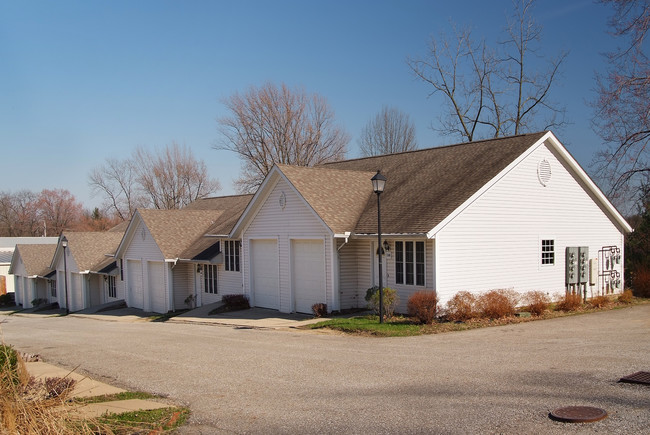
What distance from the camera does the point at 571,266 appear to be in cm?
2130

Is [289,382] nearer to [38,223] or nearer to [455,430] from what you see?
[455,430]

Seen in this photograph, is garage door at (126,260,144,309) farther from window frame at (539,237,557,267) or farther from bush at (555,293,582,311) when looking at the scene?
bush at (555,293,582,311)

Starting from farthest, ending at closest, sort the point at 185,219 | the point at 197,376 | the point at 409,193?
the point at 185,219 < the point at 409,193 < the point at 197,376

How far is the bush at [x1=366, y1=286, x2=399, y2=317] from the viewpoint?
17.8 metres

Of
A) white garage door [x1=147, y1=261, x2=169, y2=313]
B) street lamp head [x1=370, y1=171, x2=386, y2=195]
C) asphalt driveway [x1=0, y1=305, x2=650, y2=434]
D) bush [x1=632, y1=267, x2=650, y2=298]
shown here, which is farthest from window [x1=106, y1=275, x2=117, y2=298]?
bush [x1=632, y1=267, x2=650, y2=298]

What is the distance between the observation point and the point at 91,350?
50.3ft

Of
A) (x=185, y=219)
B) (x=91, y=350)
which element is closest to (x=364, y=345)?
(x=91, y=350)

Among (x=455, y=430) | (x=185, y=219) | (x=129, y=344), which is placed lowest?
(x=129, y=344)

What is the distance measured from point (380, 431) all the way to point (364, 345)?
6806 millimetres

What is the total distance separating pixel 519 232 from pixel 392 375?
11410 millimetres

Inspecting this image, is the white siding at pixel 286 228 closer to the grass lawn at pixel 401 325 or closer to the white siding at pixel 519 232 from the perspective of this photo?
the grass lawn at pixel 401 325

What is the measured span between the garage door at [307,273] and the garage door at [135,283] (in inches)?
533

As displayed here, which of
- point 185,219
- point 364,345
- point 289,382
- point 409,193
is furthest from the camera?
point 185,219

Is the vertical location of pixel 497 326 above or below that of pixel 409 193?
below
